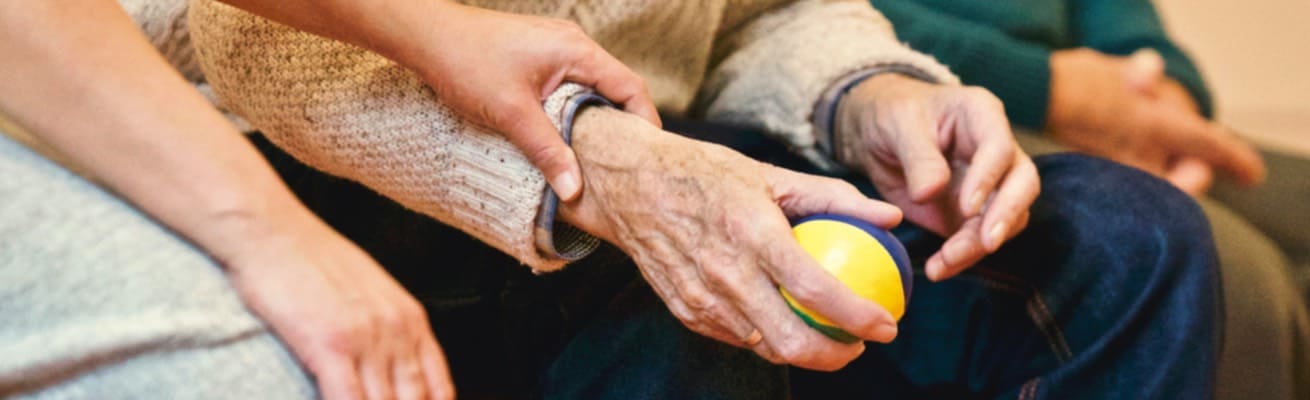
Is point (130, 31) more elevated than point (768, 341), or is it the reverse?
point (130, 31)

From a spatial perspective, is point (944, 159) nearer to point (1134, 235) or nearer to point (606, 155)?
point (1134, 235)

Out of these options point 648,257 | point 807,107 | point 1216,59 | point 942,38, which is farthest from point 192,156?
point 1216,59

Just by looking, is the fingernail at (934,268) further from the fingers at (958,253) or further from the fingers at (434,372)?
the fingers at (434,372)

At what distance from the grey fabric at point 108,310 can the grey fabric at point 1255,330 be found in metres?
0.75

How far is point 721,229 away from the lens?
0.58 meters

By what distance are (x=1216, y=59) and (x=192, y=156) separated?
6.38 feet

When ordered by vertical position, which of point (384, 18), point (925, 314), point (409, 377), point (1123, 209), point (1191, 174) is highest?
point (384, 18)

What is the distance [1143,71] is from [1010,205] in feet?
2.57

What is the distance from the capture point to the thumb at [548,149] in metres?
0.63

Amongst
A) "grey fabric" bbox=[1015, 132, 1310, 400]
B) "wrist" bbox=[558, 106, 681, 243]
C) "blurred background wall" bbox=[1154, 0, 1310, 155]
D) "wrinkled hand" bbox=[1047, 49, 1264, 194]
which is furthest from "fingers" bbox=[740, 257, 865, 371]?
"blurred background wall" bbox=[1154, 0, 1310, 155]

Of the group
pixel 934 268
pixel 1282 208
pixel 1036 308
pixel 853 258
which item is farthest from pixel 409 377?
pixel 1282 208

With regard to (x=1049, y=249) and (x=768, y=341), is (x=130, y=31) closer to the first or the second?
(x=768, y=341)

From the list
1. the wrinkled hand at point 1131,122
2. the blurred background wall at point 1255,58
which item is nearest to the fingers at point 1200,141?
the wrinkled hand at point 1131,122

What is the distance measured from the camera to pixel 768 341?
58cm
